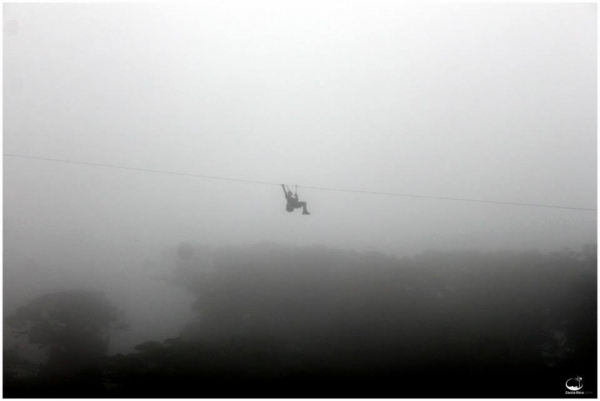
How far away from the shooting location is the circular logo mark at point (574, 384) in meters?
23.6

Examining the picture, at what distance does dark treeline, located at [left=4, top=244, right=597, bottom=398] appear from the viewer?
26.3 m

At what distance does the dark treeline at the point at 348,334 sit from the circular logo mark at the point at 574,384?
1.07 ft

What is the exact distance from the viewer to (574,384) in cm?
2384

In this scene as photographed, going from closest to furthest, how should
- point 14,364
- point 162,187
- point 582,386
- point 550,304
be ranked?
point 582,386 < point 14,364 < point 550,304 < point 162,187

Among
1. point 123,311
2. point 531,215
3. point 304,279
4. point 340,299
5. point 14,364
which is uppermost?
point 531,215

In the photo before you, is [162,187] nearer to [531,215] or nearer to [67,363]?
[67,363]

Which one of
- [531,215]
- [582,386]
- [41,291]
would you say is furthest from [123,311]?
[531,215]

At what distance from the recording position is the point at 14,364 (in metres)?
28.2

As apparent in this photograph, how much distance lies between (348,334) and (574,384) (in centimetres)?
1741

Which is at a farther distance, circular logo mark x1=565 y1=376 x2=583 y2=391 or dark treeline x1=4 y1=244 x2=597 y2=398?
dark treeline x1=4 y1=244 x2=597 y2=398

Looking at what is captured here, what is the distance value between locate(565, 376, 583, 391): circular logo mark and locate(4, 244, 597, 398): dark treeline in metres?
0.33

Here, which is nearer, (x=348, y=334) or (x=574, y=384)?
(x=574, y=384)

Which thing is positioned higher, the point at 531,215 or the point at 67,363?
the point at 531,215

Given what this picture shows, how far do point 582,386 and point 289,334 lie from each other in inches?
910
